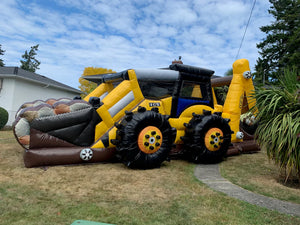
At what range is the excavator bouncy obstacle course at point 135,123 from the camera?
4.60m

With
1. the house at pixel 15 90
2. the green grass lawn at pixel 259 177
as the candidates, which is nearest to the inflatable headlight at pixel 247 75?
the green grass lawn at pixel 259 177

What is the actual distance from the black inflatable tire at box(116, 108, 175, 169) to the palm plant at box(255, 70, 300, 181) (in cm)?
192

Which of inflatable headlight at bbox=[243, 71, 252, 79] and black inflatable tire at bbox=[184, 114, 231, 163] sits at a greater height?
inflatable headlight at bbox=[243, 71, 252, 79]

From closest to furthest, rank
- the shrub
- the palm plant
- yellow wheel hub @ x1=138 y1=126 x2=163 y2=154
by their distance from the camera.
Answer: the palm plant, yellow wheel hub @ x1=138 y1=126 x2=163 y2=154, the shrub

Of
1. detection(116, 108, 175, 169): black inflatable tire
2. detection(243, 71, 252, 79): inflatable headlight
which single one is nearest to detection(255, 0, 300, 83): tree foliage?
detection(243, 71, 252, 79): inflatable headlight

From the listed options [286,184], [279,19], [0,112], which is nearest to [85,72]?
[0,112]

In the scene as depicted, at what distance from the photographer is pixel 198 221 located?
260 cm

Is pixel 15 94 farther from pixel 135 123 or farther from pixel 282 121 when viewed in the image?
pixel 282 121

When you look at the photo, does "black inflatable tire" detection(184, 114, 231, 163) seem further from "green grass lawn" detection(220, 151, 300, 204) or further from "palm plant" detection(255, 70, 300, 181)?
"palm plant" detection(255, 70, 300, 181)

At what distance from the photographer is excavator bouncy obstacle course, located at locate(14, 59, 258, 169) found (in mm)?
4602

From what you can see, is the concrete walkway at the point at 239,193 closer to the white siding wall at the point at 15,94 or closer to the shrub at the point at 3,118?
the shrub at the point at 3,118

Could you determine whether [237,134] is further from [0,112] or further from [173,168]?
[0,112]

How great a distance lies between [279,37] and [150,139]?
25749 millimetres

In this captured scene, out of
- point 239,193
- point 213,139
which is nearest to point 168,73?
point 213,139
